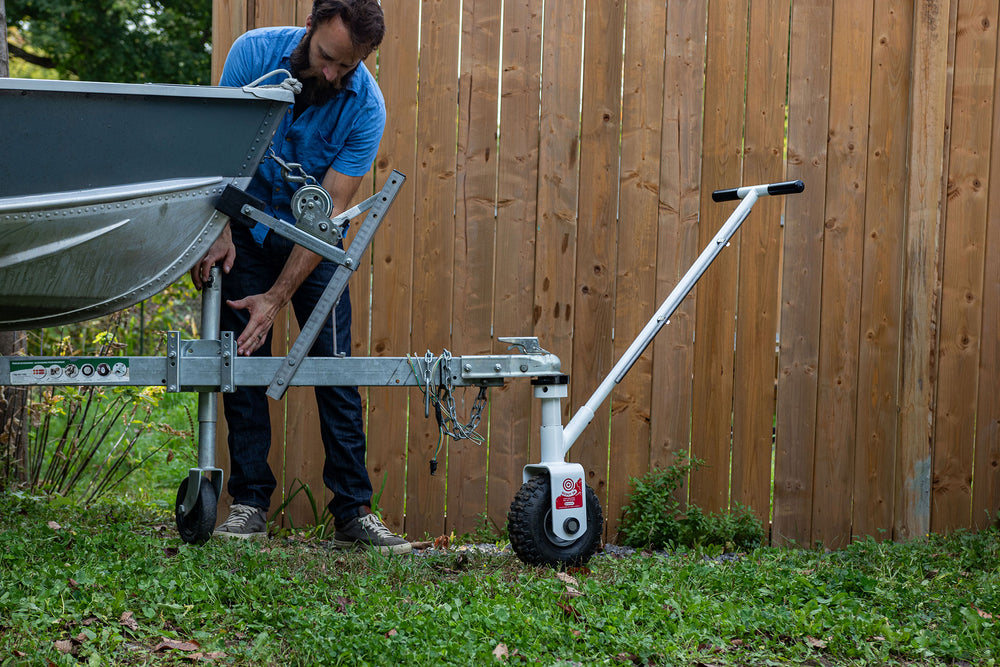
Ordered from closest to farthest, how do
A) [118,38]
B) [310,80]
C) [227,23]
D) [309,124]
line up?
[310,80] < [309,124] < [227,23] < [118,38]

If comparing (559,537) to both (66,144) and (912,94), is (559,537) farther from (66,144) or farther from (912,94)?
(912,94)

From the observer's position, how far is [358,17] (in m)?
2.49

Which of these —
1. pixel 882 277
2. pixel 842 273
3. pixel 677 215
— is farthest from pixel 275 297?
pixel 882 277

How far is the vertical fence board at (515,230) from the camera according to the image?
10.8ft

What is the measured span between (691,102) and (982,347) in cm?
148

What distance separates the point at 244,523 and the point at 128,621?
33.7 inches

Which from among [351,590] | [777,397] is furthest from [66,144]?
[777,397]

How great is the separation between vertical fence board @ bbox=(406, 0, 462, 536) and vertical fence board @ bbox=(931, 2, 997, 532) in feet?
6.31

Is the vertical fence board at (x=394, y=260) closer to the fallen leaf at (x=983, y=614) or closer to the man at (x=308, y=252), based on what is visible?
the man at (x=308, y=252)

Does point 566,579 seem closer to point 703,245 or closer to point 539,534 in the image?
point 539,534

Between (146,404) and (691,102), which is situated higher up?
(691,102)

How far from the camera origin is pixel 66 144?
2.03 metres

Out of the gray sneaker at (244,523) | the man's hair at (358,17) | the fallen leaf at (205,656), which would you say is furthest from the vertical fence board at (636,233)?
the fallen leaf at (205,656)

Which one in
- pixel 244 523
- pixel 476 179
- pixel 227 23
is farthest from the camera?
pixel 476 179
